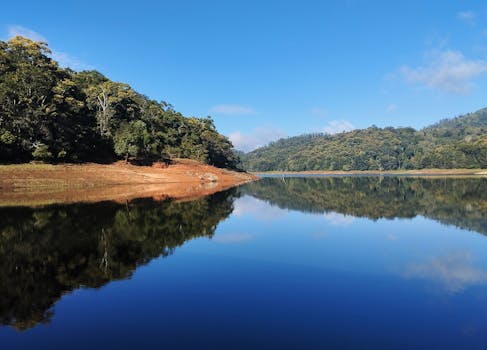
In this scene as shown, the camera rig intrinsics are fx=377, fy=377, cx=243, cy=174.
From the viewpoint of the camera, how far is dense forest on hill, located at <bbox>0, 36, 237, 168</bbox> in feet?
186

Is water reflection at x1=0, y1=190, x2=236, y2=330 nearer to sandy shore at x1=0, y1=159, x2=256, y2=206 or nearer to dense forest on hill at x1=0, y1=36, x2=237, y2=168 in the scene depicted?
sandy shore at x1=0, y1=159, x2=256, y2=206

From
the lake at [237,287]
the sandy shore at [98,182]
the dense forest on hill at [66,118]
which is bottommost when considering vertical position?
Answer: the lake at [237,287]

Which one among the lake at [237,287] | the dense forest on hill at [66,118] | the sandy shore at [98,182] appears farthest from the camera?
the dense forest on hill at [66,118]

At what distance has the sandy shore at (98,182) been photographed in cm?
4353

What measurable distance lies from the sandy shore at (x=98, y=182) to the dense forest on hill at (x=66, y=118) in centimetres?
356

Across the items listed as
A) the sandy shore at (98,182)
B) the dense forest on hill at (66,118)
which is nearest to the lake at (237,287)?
the sandy shore at (98,182)

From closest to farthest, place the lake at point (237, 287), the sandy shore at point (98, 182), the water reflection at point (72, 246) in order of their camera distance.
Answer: the lake at point (237, 287) → the water reflection at point (72, 246) → the sandy shore at point (98, 182)

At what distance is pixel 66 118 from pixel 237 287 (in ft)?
206

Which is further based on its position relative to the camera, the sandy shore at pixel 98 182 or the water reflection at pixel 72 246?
the sandy shore at pixel 98 182

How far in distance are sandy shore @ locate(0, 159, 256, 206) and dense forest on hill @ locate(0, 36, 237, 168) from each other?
356 centimetres

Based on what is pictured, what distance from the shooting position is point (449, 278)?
13.1 meters

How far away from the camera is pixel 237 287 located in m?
12.0

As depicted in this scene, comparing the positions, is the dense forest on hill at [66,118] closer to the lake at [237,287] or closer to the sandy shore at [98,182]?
the sandy shore at [98,182]

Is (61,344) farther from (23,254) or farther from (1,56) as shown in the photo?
(1,56)
